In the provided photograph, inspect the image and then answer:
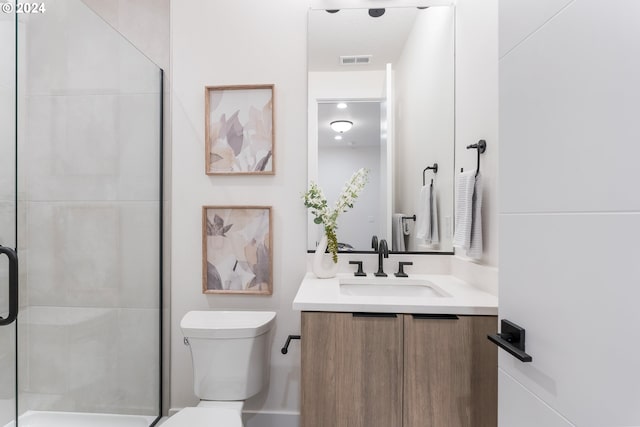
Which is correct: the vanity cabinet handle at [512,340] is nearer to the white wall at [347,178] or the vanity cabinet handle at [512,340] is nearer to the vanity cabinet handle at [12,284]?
the white wall at [347,178]

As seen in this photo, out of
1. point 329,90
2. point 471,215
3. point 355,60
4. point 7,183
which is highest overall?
point 355,60

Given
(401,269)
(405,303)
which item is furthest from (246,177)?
(405,303)

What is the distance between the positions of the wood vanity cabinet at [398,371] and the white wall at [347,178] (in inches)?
23.9

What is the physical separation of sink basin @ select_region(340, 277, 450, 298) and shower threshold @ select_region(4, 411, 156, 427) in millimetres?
1227

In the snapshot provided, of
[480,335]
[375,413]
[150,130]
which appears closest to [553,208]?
[480,335]

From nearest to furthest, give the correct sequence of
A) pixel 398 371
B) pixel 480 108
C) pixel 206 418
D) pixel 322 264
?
pixel 398 371
pixel 206 418
pixel 480 108
pixel 322 264

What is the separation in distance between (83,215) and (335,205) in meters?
1.15

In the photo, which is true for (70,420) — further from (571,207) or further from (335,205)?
(571,207)

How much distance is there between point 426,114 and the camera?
66.9 inches

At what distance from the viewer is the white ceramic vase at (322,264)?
5.31ft

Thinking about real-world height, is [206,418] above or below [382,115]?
below

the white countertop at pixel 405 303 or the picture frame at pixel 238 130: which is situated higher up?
the picture frame at pixel 238 130

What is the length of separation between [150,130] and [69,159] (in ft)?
1.52

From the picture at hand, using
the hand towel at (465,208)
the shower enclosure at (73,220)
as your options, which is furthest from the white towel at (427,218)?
the shower enclosure at (73,220)
